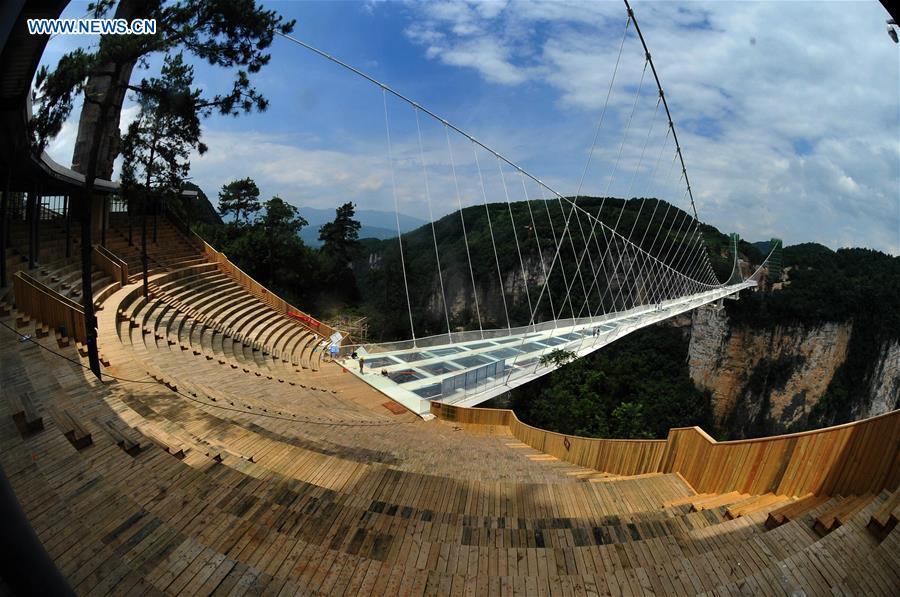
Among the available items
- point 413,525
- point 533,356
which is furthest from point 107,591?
point 533,356

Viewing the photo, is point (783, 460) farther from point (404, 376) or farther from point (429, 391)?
point (404, 376)

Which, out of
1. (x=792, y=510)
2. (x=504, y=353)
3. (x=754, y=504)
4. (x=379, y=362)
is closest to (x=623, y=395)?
(x=504, y=353)

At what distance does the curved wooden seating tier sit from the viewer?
96.3 inches

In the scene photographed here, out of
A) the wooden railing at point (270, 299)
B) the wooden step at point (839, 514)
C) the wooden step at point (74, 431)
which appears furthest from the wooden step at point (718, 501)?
the wooden railing at point (270, 299)

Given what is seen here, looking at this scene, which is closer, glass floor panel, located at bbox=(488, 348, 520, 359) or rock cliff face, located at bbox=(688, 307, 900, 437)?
glass floor panel, located at bbox=(488, 348, 520, 359)

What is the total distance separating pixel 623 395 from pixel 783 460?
27.4m

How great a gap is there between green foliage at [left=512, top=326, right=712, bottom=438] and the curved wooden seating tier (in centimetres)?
1244

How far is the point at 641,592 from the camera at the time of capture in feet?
8.60

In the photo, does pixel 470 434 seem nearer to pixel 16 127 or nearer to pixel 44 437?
pixel 44 437

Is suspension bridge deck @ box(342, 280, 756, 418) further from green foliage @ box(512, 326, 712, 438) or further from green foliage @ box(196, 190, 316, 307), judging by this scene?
green foliage @ box(196, 190, 316, 307)

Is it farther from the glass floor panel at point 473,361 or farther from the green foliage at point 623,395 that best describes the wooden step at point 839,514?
the green foliage at point 623,395

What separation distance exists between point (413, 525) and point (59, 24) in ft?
21.5

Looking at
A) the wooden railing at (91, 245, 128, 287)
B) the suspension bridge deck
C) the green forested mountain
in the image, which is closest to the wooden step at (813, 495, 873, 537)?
the suspension bridge deck

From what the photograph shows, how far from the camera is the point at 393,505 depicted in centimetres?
401
